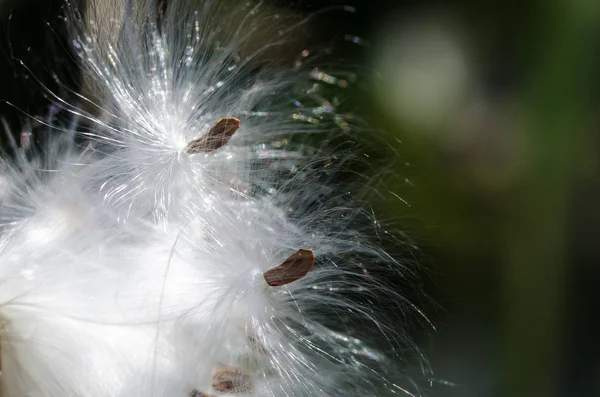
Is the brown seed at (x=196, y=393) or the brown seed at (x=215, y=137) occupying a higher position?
the brown seed at (x=215, y=137)

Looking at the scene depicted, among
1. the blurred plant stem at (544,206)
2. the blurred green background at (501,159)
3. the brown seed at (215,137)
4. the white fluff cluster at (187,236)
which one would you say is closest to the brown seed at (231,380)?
the white fluff cluster at (187,236)

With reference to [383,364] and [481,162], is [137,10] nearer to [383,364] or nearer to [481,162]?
[383,364]

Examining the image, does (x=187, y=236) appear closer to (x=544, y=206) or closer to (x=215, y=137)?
(x=215, y=137)

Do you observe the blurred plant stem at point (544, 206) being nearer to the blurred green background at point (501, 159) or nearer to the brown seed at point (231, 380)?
the blurred green background at point (501, 159)

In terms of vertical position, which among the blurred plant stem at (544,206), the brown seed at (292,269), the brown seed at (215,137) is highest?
the brown seed at (215,137)

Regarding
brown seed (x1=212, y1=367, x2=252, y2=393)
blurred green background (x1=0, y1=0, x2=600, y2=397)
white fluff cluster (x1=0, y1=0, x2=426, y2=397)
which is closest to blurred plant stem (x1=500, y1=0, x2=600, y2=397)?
blurred green background (x1=0, y1=0, x2=600, y2=397)

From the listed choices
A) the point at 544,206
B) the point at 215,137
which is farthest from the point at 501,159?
the point at 215,137

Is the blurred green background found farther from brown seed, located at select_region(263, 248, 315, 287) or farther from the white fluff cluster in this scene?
brown seed, located at select_region(263, 248, 315, 287)
